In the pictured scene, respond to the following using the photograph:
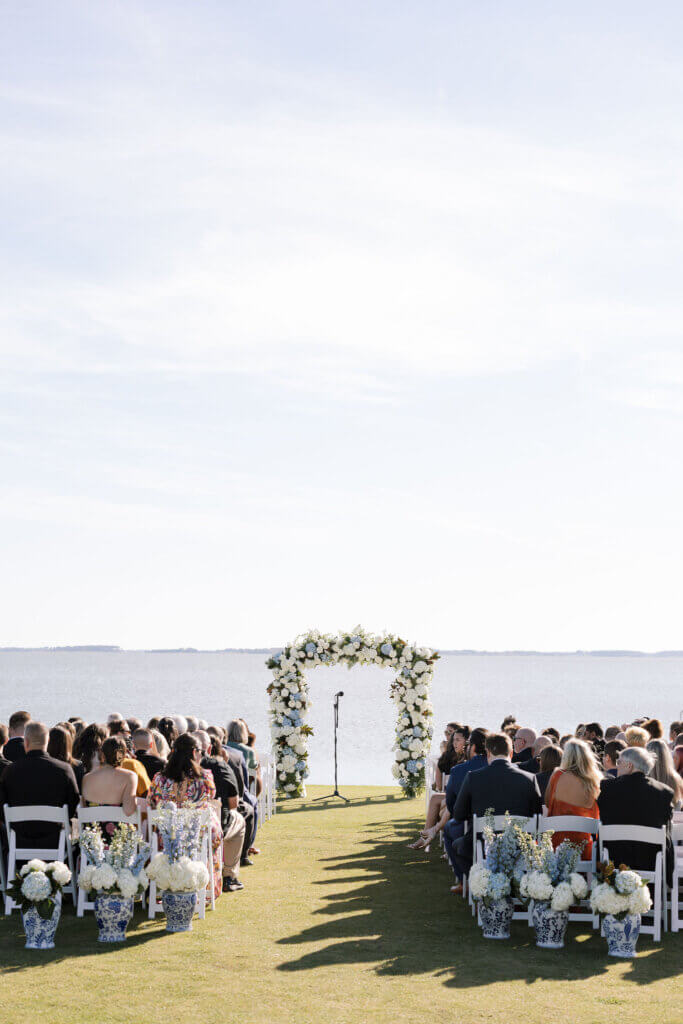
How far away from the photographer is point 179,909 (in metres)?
8.59

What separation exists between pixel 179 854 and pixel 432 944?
2.02m

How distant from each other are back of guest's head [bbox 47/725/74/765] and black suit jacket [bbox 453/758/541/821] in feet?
11.1

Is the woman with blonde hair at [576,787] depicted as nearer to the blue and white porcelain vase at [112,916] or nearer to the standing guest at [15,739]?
the blue and white porcelain vase at [112,916]

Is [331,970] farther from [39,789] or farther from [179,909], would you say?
[39,789]

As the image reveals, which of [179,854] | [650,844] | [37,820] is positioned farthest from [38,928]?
[650,844]

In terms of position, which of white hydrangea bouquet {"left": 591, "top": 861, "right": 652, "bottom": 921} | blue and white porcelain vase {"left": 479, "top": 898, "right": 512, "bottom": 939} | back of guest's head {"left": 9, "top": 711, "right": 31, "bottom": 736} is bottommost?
blue and white porcelain vase {"left": 479, "top": 898, "right": 512, "bottom": 939}

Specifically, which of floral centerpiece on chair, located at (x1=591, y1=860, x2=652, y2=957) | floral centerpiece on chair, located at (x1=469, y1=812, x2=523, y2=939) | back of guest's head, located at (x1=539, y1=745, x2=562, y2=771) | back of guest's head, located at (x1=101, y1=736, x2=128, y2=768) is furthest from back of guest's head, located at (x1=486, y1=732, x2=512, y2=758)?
back of guest's head, located at (x1=101, y1=736, x2=128, y2=768)

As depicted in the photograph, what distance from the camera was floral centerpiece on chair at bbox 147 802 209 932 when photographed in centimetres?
845

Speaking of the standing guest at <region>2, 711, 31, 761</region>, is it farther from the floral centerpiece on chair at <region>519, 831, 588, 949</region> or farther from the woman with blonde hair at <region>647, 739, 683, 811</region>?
the woman with blonde hair at <region>647, 739, 683, 811</region>

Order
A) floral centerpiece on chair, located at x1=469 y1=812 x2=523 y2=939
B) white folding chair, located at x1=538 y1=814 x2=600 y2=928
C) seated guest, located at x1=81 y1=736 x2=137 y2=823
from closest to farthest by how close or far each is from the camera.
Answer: floral centerpiece on chair, located at x1=469 y1=812 x2=523 y2=939 < white folding chair, located at x1=538 y1=814 x2=600 y2=928 < seated guest, located at x1=81 y1=736 x2=137 y2=823

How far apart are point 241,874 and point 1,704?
171ft

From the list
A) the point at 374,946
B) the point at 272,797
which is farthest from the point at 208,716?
the point at 374,946

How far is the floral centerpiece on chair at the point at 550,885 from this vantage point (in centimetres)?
811

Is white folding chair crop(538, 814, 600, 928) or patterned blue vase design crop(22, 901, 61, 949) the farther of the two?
white folding chair crop(538, 814, 600, 928)
